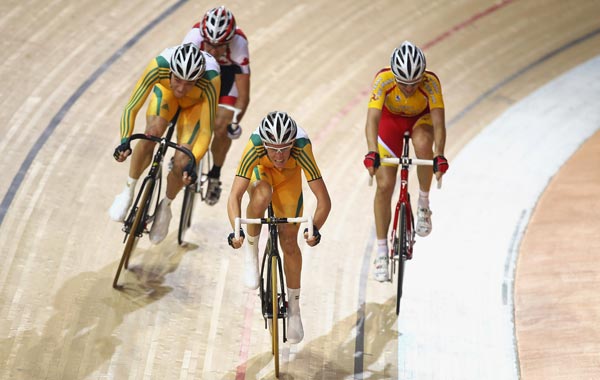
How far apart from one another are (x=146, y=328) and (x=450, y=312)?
1.85m

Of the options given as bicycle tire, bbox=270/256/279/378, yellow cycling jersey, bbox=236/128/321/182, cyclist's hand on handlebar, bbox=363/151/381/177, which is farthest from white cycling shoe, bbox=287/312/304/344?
cyclist's hand on handlebar, bbox=363/151/381/177

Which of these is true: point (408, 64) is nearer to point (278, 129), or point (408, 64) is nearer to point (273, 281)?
point (278, 129)

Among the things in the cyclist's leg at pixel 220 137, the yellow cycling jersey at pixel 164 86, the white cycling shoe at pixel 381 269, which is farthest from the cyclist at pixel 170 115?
the white cycling shoe at pixel 381 269

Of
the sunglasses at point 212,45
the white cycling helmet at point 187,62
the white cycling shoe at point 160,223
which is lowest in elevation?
the white cycling shoe at point 160,223

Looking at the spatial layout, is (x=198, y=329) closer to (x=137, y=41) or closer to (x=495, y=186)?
(x=495, y=186)

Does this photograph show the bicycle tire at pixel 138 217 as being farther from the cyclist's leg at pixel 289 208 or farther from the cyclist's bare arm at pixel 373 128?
the cyclist's bare arm at pixel 373 128

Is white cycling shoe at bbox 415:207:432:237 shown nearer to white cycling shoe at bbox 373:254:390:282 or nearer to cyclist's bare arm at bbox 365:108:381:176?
white cycling shoe at bbox 373:254:390:282

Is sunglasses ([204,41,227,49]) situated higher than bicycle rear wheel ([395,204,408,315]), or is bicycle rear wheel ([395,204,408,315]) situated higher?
sunglasses ([204,41,227,49])

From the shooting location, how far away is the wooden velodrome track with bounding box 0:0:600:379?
5426 millimetres

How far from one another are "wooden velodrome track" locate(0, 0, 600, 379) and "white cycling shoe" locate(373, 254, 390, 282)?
0.73ft

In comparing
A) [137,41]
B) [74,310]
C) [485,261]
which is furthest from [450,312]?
[137,41]

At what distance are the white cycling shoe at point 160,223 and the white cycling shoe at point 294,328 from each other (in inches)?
42.3

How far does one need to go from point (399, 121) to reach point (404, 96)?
179 millimetres

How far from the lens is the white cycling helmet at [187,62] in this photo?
17.6 feet
